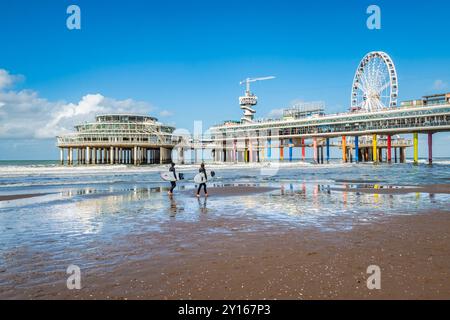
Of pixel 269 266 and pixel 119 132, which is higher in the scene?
pixel 119 132

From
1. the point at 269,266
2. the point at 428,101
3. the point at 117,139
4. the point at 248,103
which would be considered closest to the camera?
the point at 269,266

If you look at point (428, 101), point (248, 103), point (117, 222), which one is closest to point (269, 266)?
point (117, 222)

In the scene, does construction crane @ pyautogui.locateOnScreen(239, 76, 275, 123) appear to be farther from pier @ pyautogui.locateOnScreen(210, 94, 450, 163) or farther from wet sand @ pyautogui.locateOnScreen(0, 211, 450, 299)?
wet sand @ pyautogui.locateOnScreen(0, 211, 450, 299)

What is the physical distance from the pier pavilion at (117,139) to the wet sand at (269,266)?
87.5 meters

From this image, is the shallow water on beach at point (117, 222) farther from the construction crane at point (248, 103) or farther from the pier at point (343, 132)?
→ the construction crane at point (248, 103)

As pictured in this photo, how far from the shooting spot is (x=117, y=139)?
311 ft

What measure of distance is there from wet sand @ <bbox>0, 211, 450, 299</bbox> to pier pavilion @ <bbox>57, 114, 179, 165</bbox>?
87.5 metres

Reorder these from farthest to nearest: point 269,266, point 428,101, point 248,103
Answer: point 248,103, point 428,101, point 269,266

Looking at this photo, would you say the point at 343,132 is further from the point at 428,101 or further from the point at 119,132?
the point at 119,132

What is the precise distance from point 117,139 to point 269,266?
94341 mm

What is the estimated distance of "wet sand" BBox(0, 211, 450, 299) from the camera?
482 cm

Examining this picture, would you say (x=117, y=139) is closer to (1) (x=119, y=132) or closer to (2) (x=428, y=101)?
(1) (x=119, y=132)

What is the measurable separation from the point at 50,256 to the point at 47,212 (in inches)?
275

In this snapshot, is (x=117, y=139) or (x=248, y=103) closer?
(x=117, y=139)
